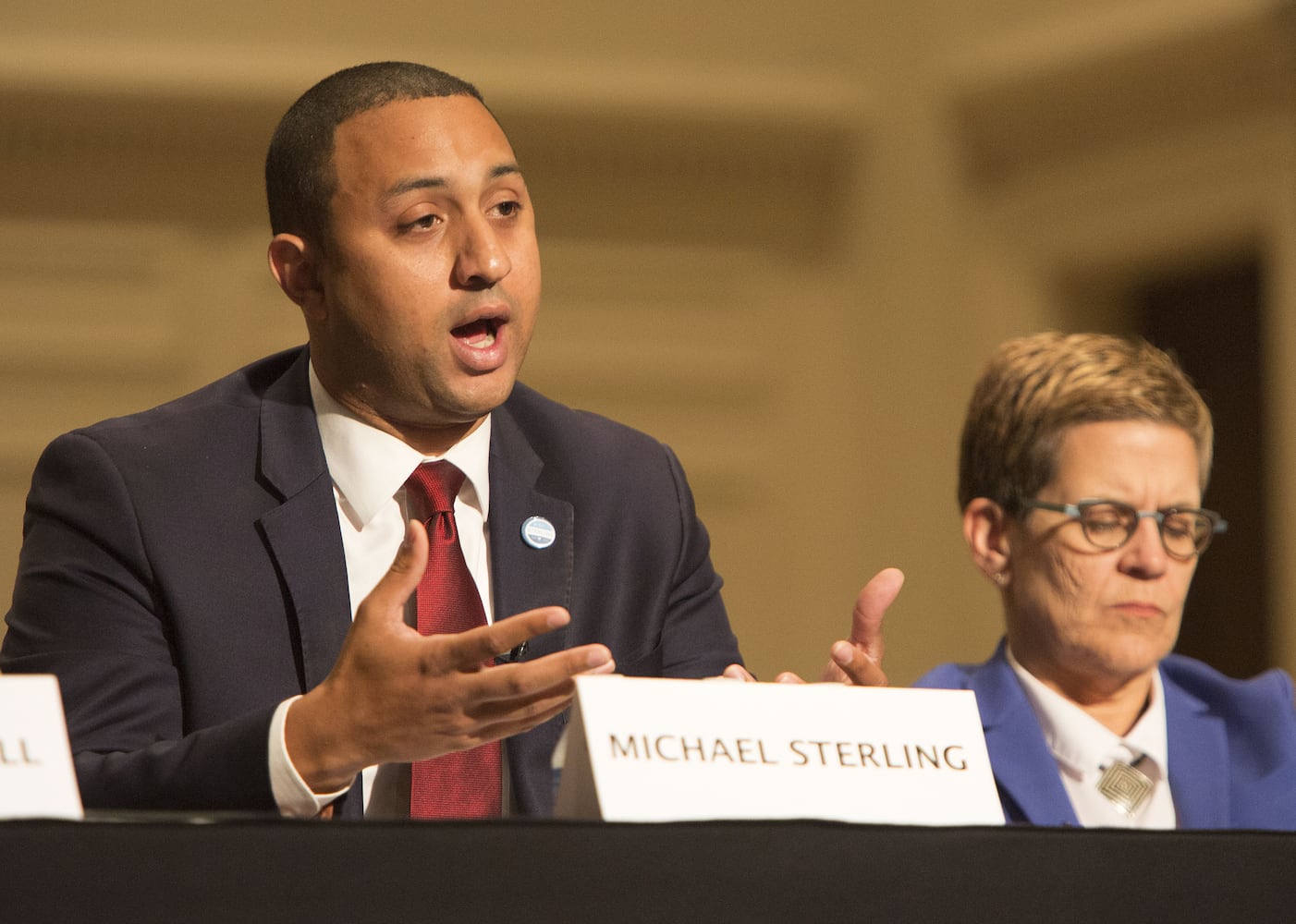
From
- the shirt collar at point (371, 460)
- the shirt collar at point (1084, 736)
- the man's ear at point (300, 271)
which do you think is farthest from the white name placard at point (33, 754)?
the shirt collar at point (1084, 736)

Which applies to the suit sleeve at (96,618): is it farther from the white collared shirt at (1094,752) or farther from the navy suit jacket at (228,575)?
the white collared shirt at (1094,752)

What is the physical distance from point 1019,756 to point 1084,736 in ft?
0.32

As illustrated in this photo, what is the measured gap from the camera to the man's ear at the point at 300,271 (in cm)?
169

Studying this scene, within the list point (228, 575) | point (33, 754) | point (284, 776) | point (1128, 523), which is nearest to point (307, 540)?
point (228, 575)

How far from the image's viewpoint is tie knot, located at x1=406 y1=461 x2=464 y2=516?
164 cm

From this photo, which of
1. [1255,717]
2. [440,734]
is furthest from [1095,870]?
[1255,717]

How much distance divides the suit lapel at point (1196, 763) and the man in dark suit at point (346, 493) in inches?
20.7

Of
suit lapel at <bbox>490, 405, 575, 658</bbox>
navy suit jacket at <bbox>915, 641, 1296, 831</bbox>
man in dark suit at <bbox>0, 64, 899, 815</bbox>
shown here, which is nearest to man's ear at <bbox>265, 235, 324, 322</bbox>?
man in dark suit at <bbox>0, 64, 899, 815</bbox>

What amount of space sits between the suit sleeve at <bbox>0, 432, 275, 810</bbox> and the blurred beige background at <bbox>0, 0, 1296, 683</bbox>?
8.17ft

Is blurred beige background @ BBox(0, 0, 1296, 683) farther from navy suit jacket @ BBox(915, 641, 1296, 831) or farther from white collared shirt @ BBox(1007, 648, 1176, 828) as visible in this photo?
white collared shirt @ BBox(1007, 648, 1176, 828)

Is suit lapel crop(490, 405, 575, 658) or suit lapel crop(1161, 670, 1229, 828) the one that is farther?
suit lapel crop(1161, 670, 1229, 828)

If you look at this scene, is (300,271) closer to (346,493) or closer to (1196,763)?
(346,493)

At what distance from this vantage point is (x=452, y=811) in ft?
4.83

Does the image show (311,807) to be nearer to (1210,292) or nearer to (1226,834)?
(1226,834)
